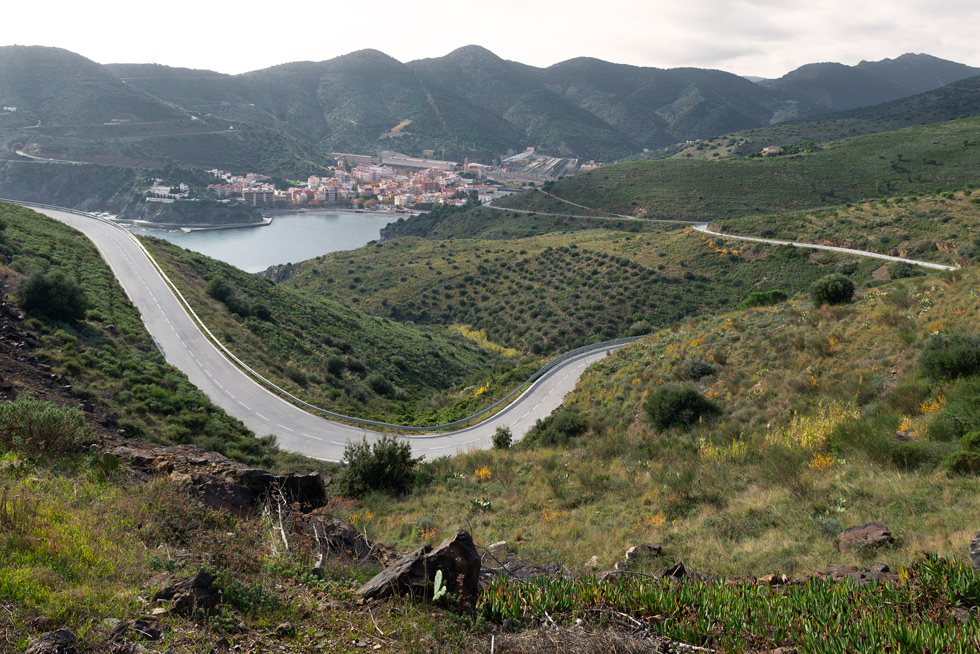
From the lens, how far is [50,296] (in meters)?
16.9

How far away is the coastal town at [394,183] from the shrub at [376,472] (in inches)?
4086

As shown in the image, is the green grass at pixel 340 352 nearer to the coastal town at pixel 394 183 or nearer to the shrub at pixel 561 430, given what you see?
the shrub at pixel 561 430

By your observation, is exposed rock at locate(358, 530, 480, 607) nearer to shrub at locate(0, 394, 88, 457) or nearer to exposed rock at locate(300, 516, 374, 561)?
exposed rock at locate(300, 516, 374, 561)

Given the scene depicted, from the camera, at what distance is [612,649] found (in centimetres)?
307

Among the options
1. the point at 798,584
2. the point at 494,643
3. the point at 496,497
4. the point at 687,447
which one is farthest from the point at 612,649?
the point at 687,447

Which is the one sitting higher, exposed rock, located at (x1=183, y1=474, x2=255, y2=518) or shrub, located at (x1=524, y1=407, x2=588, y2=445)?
exposed rock, located at (x1=183, y1=474, x2=255, y2=518)

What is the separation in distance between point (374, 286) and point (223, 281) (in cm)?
2420

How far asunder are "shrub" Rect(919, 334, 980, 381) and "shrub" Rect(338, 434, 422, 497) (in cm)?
1009

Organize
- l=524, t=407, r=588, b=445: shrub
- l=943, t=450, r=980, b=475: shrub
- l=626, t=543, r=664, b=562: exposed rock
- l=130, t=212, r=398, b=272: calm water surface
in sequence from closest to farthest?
l=943, t=450, r=980, b=475: shrub < l=626, t=543, r=664, b=562: exposed rock < l=524, t=407, r=588, b=445: shrub < l=130, t=212, r=398, b=272: calm water surface

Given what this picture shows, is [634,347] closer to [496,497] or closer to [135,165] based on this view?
[496,497]

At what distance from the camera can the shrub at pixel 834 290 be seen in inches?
607

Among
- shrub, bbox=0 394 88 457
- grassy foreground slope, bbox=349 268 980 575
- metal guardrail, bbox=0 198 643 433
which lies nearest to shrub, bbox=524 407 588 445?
grassy foreground slope, bbox=349 268 980 575

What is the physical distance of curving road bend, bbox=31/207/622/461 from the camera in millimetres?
19031

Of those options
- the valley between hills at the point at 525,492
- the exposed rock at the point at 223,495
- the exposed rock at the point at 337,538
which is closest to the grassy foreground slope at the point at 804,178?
the valley between hills at the point at 525,492
